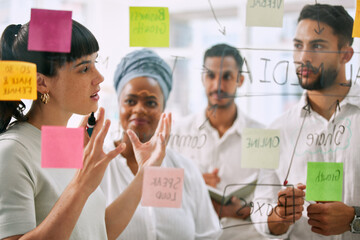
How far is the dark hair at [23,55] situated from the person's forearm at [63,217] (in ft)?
0.91

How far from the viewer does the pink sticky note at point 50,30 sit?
41.9 inches

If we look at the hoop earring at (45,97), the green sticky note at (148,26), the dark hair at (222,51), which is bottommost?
the hoop earring at (45,97)

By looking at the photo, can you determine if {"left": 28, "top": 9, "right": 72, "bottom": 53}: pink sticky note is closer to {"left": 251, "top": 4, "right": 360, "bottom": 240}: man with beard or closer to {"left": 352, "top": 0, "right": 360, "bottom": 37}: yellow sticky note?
{"left": 251, "top": 4, "right": 360, "bottom": 240}: man with beard

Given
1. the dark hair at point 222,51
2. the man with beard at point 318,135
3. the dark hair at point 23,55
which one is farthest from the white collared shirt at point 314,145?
the dark hair at point 23,55

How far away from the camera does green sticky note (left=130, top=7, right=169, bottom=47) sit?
119cm

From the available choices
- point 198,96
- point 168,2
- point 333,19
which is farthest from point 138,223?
point 333,19

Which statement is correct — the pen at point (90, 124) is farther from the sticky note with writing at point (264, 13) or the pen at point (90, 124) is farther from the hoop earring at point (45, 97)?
the sticky note with writing at point (264, 13)

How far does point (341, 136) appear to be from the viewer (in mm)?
1325

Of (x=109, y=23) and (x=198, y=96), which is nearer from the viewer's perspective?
(x=109, y=23)

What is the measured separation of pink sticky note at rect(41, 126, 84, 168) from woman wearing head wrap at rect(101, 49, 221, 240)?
201 millimetres

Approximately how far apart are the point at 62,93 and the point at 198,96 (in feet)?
1.62

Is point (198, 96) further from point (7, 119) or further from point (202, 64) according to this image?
point (7, 119)

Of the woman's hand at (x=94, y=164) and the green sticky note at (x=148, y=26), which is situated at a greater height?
the green sticky note at (x=148, y=26)

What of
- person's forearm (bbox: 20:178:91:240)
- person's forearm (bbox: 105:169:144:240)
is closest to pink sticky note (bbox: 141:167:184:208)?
person's forearm (bbox: 105:169:144:240)
